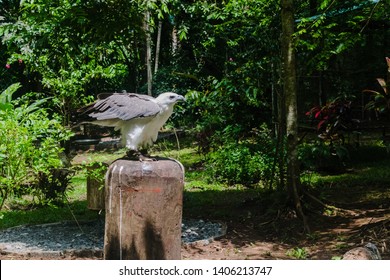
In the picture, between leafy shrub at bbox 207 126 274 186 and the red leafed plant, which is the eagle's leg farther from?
the red leafed plant

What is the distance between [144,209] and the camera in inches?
144

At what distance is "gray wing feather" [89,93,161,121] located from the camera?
3961 millimetres

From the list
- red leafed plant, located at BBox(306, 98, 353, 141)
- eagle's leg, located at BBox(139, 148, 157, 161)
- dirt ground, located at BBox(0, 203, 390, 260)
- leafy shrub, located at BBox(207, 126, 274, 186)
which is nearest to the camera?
eagle's leg, located at BBox(139, 148, 157, 161)

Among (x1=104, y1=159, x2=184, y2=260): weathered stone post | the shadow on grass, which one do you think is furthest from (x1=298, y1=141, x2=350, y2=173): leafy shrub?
(x1=104, y1=159, x2=184, y2=260): weathered stone post

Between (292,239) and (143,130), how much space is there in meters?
2.68

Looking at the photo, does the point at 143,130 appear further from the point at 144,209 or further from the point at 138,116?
the point at 144,209

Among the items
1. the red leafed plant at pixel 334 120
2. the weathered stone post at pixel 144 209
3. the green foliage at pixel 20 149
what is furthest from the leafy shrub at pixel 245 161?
the weathered stone post at pixel 144 209

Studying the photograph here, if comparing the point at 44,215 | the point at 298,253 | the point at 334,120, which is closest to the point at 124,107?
the point at 298,253

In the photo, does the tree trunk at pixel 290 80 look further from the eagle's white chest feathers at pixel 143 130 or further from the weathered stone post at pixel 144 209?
the weathered stone post at pixel 144 209

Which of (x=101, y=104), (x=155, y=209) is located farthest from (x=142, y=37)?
(x=155, y=209)

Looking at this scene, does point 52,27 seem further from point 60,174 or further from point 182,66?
point 182,66

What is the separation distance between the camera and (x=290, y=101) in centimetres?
634

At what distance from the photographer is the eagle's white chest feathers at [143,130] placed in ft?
13.2
